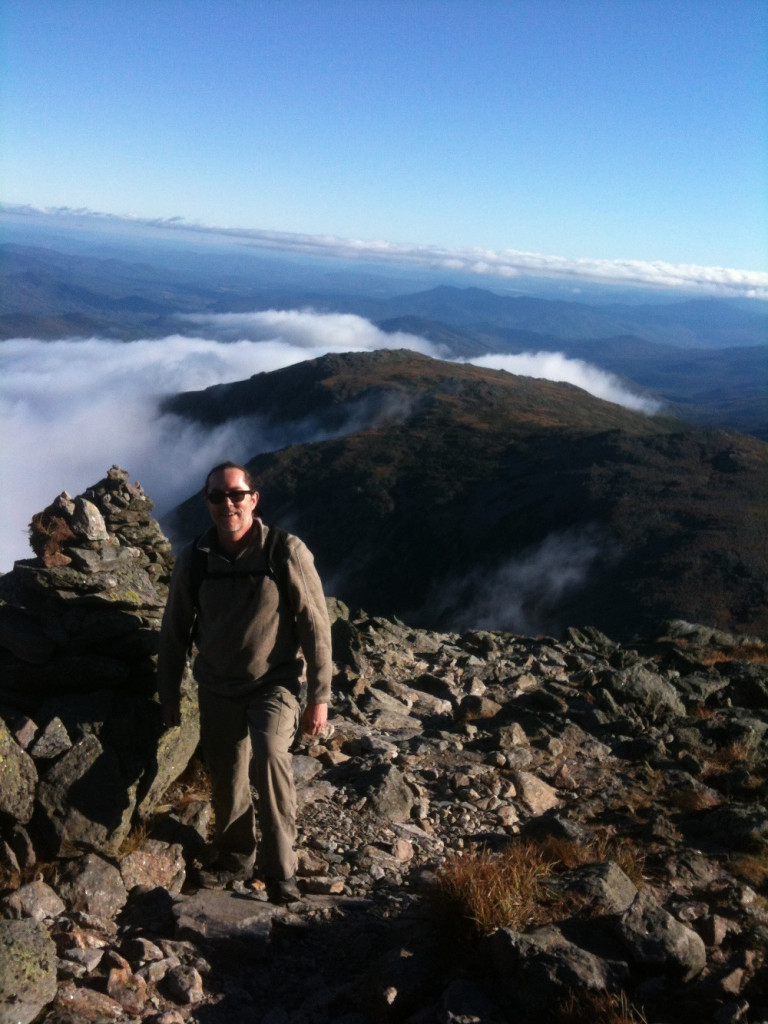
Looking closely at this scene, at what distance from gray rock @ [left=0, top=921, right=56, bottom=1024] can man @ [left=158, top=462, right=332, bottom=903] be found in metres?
1.68

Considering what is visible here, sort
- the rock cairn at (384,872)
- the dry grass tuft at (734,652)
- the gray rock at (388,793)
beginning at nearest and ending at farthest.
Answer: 1. the rock cairn at (384,872)
2. the gray rock at (388,793)
3. the dry grass tuft at (734,652)

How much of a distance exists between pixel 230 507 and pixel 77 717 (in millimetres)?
2221

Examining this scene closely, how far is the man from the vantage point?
234 inches

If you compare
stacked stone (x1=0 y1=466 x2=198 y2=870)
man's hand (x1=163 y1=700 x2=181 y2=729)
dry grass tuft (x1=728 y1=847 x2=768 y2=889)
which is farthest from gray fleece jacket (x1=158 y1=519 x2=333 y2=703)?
dry grass tuft (x1=728 y1=847 x2=768 y2=889)

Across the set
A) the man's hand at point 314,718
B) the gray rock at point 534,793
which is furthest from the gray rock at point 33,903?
the gray rock at point 534,793

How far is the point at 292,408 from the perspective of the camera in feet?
575

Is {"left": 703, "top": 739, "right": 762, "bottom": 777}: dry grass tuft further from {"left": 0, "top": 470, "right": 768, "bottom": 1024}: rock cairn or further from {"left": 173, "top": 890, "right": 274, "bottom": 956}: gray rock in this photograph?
{"left": 173, "top": 890, "right": 274, "bottom": 956}: gray rock

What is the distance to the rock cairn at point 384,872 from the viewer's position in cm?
460

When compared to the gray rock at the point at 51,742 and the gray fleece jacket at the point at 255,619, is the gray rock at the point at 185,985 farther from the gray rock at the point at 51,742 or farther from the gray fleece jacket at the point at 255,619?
the gray rock at the point at 51,742

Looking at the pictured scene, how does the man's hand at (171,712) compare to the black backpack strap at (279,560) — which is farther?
the man's hand at (171,712)

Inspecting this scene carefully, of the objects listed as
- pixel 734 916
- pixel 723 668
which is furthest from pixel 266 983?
pixel 723 668

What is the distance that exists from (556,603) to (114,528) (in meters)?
52.4

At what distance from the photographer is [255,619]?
595 cm

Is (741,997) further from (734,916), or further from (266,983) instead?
(266,983)
